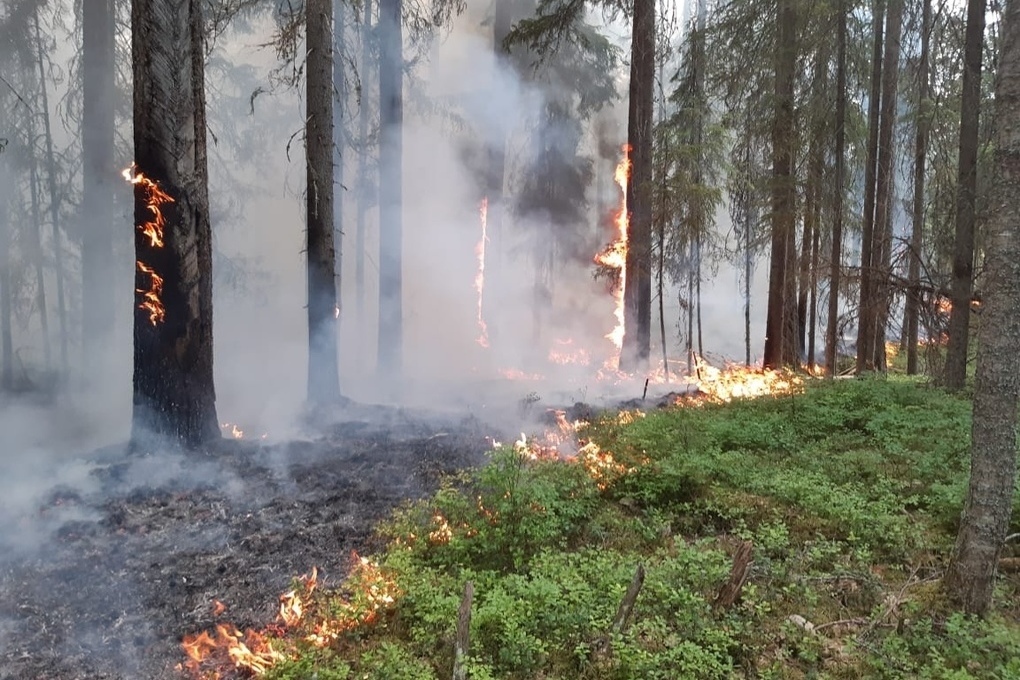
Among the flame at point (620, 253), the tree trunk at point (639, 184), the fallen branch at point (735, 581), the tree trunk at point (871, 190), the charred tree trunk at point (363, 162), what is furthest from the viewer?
the charred tree trunk at point (363, 162)

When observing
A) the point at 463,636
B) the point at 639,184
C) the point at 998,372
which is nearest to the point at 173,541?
the point at 463,636

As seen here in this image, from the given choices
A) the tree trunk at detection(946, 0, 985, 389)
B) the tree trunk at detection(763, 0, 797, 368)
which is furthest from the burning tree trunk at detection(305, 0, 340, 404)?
the tree trunk at detection(946, 0, 985, 389)

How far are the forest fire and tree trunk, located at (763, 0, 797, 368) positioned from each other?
1079 centimetres

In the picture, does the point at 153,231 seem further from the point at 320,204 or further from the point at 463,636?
the point at 463,636

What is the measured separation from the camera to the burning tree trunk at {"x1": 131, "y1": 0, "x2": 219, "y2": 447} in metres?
7.08

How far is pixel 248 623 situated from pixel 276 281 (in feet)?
92.0

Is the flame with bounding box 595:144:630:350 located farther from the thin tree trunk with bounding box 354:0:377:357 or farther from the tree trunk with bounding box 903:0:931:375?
the thin tree trunk with bounding box 354:0:377:357

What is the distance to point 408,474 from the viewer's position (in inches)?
292

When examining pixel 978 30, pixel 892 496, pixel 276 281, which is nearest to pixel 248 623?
pixel 892 496

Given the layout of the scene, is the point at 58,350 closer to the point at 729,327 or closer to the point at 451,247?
the point at 451,247

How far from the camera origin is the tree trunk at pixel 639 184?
12.6 m

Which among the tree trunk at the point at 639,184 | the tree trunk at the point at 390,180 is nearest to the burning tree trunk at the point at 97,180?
the tree trunk at the point at 390,180

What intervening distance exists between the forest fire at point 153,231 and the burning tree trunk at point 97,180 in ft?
31.1

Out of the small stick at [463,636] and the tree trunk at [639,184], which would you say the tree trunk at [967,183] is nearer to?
the tree trunk at [639,184]
